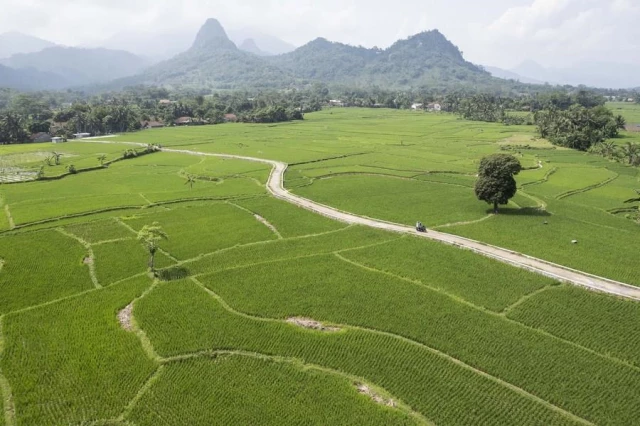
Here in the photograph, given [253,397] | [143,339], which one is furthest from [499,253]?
[143,339]

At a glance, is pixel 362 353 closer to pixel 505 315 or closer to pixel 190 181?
pixel 505 315

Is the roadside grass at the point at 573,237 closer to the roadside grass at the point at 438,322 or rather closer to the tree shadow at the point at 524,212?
the tree shadow at the point at 524,212

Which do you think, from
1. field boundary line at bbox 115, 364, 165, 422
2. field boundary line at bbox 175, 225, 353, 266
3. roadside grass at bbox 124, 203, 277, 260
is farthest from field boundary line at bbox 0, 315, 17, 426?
roadside grass at bbox 124, 203, 277, 260

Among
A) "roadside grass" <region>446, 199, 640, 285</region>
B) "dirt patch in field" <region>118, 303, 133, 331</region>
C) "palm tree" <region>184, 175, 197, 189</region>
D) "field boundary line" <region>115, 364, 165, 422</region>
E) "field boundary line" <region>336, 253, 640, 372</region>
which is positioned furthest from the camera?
"palm tree" <region>184, 175, 197, 189</region>

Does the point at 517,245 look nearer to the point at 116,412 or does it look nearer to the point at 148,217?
the point at 116,412

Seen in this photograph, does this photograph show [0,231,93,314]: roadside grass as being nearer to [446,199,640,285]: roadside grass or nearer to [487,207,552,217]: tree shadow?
[446,199,640,285]: roadside grass

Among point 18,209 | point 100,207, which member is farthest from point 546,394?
point 18,209

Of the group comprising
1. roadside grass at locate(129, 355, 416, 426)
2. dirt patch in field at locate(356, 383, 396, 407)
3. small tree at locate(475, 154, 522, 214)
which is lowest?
dirt patch in field at locate(356, 383, 396, 407)
